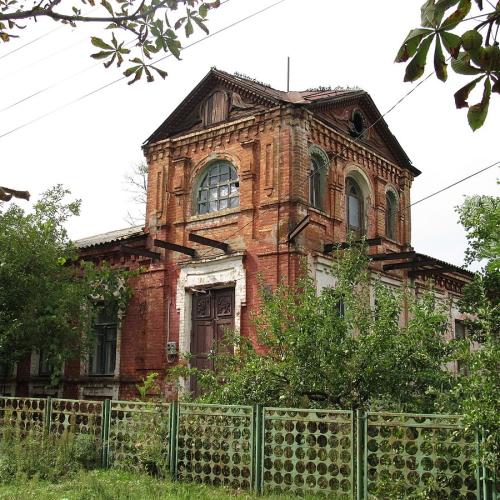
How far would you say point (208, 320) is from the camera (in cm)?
1448

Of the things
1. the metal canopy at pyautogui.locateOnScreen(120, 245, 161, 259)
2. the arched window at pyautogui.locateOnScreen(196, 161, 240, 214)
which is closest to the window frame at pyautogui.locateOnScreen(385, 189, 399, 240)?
the arched window at pyautogui.locateOnScreen(196, 161, 240, 214)

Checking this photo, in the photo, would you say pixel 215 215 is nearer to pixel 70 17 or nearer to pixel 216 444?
pixel 216 444

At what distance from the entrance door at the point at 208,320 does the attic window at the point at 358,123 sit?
16.6 feet

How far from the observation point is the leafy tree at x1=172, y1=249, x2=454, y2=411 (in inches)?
334

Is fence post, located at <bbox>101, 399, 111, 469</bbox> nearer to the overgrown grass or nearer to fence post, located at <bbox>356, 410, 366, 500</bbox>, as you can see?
the overgrown grass

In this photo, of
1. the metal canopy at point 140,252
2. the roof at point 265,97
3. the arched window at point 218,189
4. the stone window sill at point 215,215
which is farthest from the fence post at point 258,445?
the roof at point 265,97

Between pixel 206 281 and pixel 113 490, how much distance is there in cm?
686

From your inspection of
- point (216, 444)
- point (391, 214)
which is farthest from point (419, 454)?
point (391, 214)

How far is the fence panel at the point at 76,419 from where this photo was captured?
1009cm

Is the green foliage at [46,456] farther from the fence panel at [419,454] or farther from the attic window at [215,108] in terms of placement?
the attic window at [215,108]

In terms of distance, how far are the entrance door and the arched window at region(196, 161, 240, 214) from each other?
1923mm

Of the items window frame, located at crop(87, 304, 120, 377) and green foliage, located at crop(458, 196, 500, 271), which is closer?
green foliage, located at crop(458, 196, 500, 271)

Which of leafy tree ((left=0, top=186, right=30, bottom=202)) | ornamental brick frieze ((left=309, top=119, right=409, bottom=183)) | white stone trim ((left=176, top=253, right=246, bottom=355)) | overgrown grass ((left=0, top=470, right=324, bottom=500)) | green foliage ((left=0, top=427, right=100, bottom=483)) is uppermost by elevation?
ornamental brick frieze ((left=309, top=119, right=409, bottom=183))

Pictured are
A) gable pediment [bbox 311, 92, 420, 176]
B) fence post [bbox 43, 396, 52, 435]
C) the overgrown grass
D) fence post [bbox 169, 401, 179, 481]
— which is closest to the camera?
the overgrown grass
